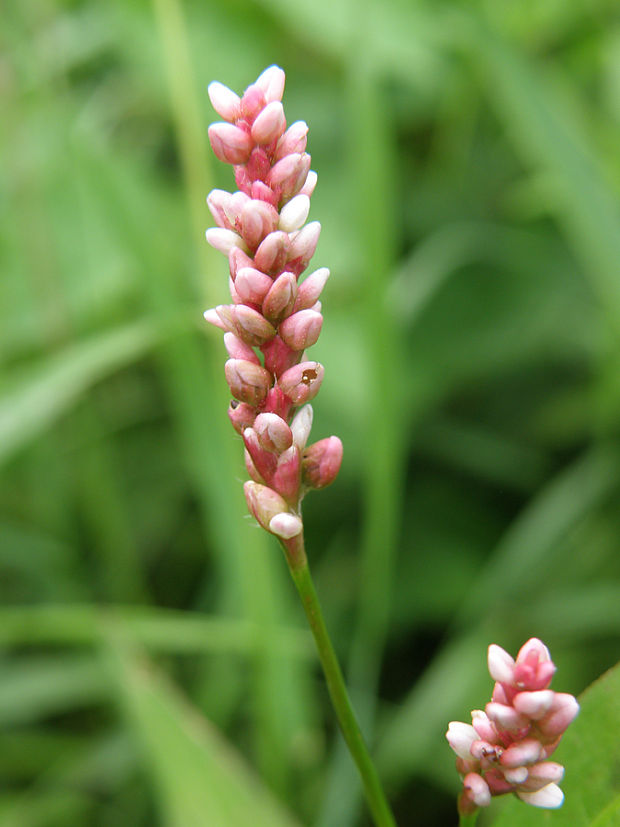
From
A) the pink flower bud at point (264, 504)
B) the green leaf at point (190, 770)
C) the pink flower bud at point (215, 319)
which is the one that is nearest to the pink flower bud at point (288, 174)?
the pink flower bud at point (215, 319)

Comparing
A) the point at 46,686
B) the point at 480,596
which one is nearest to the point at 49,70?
the point at 46,686

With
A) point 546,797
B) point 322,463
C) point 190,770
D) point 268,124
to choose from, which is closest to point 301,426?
point 322,463

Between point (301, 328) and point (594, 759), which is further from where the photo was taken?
point (594, 759)

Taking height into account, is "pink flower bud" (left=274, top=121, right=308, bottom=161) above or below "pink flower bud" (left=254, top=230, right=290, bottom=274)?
above

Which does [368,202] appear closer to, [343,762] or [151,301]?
[151,301]

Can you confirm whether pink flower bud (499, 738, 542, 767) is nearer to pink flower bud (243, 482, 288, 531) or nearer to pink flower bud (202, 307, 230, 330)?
pink flower bud (243, 482, 288, 531)

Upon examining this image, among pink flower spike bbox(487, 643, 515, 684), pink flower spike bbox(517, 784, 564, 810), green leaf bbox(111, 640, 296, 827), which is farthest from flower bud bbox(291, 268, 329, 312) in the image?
A: green leaf bbox(111, 640, 296, 827)

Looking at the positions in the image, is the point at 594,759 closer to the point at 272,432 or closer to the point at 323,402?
the point at 272,432
